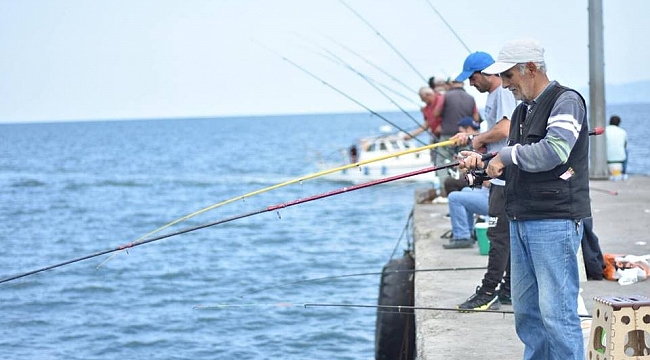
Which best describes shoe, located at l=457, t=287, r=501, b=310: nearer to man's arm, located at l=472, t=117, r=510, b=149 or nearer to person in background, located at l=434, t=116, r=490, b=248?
man's arm, located at l=472, t=117, r=510, b=149

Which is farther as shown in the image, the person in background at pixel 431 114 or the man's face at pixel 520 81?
the person in background at pixel 431 114

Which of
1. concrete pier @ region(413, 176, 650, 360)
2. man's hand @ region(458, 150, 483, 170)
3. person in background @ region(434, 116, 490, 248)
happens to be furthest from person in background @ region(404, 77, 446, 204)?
man's hand @ region(458, 150, 483, 170)

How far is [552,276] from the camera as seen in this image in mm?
4641

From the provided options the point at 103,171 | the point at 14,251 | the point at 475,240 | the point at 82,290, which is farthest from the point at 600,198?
the point at 103,171

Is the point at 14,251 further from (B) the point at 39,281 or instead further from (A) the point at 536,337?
(A) the point at 536,337

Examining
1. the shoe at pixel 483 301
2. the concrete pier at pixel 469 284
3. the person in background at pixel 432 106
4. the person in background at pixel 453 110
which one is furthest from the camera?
the person in background at pixel 432 106

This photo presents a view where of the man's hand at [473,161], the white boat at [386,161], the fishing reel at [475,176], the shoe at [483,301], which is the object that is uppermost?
the white boat at [386,161]

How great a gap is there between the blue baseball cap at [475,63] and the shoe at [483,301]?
1.34 m

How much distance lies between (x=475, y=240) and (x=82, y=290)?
8026 millimetres

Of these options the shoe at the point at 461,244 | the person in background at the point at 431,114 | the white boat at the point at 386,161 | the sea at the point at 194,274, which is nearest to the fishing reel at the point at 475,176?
the sea at the point at 194,274

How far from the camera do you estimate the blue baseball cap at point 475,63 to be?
6.33m

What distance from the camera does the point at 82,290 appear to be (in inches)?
618

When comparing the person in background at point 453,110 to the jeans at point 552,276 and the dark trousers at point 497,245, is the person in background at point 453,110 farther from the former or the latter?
the jeans at point 552,276

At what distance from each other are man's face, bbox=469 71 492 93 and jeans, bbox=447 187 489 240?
6.23 ft
